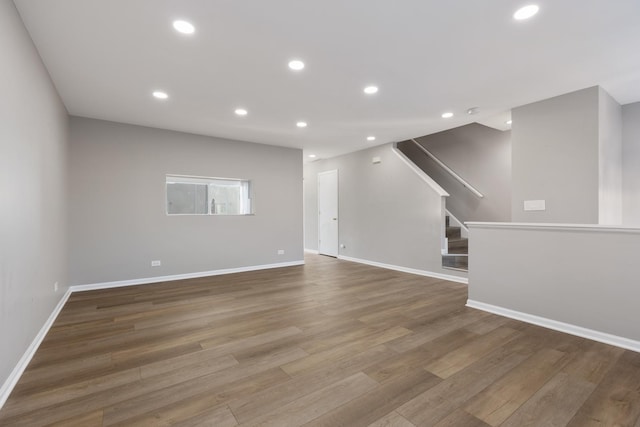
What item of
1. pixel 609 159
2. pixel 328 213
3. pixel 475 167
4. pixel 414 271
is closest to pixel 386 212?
pixel 414 271

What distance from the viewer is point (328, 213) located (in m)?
7.59

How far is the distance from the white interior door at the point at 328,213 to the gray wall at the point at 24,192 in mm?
5290

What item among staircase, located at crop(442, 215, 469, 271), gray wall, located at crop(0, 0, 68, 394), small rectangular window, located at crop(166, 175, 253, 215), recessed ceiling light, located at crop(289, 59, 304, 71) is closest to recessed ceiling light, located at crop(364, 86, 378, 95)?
recessed ceiling light, located at crop(289, 59, 304, 71)

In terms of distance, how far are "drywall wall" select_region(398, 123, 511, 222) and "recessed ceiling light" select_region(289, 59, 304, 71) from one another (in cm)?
461

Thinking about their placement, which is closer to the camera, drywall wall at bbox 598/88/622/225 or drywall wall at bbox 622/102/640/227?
drywall wall at bbox 598/88/622/225

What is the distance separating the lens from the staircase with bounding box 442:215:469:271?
487cm

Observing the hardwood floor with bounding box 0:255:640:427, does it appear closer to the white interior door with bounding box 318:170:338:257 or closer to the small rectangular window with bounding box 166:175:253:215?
the small rectangular window with bounding box 166:175:253:215

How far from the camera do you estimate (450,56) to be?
267 centimetres

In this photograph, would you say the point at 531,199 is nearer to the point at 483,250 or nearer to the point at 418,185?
the point at 483,250

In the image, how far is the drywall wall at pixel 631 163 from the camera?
3.86 m

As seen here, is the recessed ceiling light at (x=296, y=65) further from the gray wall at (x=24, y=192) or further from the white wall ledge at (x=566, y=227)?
the white wall ledge at (x=566, y=227)

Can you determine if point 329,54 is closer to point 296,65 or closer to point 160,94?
point 296,65

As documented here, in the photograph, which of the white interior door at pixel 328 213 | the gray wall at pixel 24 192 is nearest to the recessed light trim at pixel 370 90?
the gray wall at pixel 24 192

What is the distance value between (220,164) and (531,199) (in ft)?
16.3
